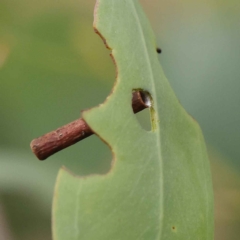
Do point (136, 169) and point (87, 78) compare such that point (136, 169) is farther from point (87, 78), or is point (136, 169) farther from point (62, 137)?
point (87, 78)

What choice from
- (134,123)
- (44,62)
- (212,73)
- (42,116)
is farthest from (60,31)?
(134,123)

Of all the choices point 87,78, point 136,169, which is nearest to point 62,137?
point 136,169

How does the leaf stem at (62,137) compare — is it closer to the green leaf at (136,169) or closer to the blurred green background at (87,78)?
the green leaf at (136,169)

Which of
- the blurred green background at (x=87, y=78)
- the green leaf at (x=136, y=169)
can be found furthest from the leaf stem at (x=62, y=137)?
the blurred green background at (x=87, y=78)

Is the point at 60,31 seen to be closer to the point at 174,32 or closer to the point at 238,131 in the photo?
the point at 174,32

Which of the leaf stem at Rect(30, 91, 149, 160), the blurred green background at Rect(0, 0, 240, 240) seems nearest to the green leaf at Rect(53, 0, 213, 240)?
the leaf stem at Rect(30, 91, 149, 160)

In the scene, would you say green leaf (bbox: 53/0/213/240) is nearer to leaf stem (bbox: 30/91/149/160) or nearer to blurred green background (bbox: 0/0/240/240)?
leaf stem (bbox: 30/91/149/160)
